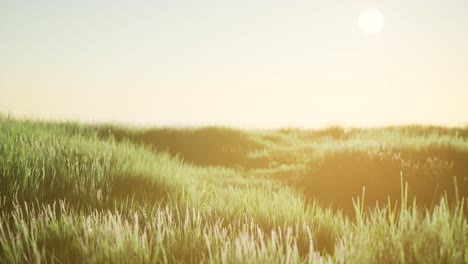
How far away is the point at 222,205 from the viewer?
12.8ft

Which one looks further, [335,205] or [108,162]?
[335,205]

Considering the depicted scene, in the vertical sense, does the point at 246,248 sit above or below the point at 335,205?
above

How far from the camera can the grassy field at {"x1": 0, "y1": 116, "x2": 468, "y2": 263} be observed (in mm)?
2203

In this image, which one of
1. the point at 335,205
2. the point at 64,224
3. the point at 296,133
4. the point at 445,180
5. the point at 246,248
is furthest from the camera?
the point at 296,133

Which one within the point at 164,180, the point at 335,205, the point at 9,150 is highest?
the point at 9,150

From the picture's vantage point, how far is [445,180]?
7656mm

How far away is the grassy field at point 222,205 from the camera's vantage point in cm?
220

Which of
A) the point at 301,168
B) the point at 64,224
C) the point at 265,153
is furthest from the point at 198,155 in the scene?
the point at 64,224

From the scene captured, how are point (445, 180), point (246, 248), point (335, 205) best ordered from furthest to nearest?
point (445, 180) → point (335, 205) → point (246, 248)

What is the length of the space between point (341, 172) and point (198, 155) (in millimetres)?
5224

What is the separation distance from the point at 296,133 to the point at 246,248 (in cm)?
1644

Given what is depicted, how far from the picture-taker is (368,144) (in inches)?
376

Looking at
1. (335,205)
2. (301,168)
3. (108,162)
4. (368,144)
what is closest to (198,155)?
(301,168)

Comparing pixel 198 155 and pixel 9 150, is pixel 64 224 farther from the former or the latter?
pixel 198 155
